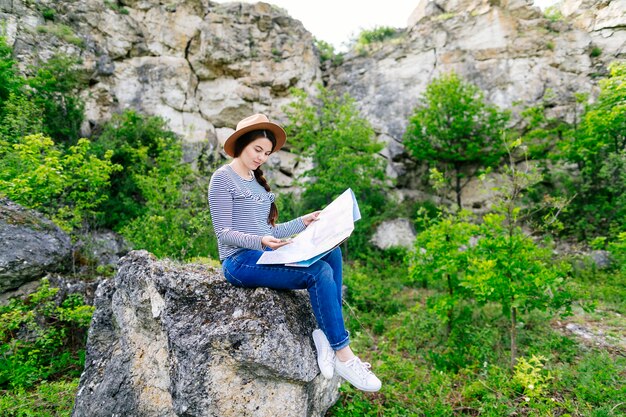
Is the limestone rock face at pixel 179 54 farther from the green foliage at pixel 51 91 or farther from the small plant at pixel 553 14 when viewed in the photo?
the small plant at pixel 553 14

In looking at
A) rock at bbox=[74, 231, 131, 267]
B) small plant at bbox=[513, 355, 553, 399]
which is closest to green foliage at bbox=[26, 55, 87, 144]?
rock at bbox=[74, 231, 131, 267]

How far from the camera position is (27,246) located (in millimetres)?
4719

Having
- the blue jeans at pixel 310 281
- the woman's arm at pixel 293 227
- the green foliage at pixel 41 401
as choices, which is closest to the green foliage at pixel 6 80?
the green foliage at pixel 41 401

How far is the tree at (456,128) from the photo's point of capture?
1243 centimetres

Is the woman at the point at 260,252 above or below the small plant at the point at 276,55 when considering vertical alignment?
below

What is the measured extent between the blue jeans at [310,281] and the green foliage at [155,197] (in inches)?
140

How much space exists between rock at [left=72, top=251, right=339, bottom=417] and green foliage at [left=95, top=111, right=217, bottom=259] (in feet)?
8.99

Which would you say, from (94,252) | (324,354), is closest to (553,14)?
(324,354)

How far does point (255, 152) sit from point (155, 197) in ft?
17.1

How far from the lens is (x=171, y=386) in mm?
2594

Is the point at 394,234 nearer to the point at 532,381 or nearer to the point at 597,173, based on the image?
the point at 597,173

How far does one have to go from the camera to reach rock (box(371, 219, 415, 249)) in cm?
1127

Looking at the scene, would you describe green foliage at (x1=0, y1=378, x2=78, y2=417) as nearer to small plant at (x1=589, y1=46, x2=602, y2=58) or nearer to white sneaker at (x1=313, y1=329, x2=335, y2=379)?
white sneaker at (x1=313, y1=329, x2=335, y2=379)

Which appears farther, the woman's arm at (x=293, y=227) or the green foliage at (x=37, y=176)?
the green foliage at (x=37, y=176)
